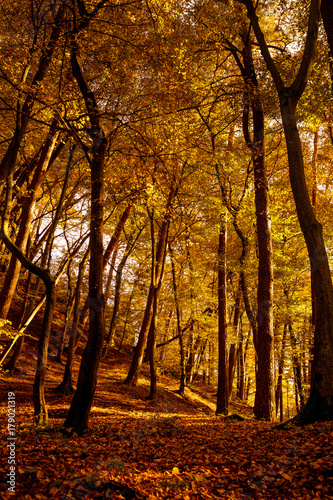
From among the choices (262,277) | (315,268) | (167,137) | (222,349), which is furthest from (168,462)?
(167,137)

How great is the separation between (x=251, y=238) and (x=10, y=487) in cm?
1201

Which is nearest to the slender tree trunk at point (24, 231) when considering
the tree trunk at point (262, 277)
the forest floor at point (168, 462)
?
the forest floor at point (168, 462)

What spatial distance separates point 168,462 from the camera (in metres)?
4.23

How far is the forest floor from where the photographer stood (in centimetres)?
307

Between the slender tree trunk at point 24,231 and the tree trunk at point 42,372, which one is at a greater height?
the slender tree trunk at point 24,231

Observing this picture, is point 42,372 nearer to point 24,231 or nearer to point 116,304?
point 24,231

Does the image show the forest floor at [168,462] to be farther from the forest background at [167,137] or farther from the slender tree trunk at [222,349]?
the slender tree trunk at [222,349]

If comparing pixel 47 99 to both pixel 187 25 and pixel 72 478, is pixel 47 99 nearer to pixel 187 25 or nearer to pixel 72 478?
pixel 187 25

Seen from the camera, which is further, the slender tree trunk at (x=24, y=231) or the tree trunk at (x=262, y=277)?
the tree trunk at (x=262, y=277)

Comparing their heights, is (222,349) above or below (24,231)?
below

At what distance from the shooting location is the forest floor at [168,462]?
307 centimetres

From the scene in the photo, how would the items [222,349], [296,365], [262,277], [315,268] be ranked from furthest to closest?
[296,365] → [222,349] → [262,277] → [315,268]

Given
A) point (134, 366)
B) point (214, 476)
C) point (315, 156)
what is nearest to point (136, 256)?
point (134, 366)

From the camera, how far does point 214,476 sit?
361 cm
